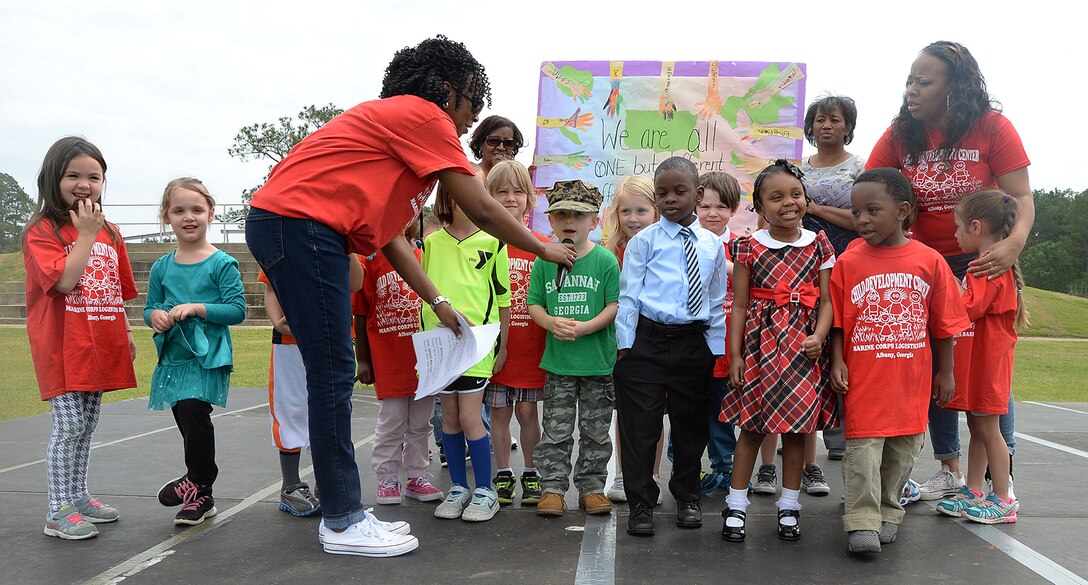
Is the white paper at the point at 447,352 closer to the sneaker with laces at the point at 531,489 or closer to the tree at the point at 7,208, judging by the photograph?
the sneaker with laces at the point at 531,489

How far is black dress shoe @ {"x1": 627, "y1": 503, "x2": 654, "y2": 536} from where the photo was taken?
3.44m

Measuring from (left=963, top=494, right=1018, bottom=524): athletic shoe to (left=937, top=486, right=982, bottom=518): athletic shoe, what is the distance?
2cm

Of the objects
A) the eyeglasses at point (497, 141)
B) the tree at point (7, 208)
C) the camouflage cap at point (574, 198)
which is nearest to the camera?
the camouflage cap at point (574, 198)

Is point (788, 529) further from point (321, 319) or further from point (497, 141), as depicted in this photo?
point (497, 141)

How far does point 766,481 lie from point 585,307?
141 cm

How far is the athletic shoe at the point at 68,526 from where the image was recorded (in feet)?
11.1

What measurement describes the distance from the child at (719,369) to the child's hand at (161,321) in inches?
103

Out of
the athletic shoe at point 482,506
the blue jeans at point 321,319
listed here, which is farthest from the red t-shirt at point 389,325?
the blue jeans at point 321,319

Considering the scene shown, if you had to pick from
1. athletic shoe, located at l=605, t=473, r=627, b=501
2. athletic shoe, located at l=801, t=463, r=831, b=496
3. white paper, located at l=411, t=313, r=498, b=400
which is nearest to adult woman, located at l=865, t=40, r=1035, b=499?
athletic shoe, located at l=801, t=463, r=831, b=496

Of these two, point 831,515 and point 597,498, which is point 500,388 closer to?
point 597,498

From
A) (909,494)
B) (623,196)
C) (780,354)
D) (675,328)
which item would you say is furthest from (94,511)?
(909,494)

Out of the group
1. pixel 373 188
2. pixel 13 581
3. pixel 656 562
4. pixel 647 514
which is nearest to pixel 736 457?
pixel 647 514

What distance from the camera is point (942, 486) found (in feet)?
13.7

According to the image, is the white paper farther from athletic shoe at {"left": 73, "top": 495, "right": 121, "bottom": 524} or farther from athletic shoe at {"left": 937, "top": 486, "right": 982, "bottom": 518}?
athletic shoe at {"left": 937, "top": 486, "right": 982, "bottom": 518}
